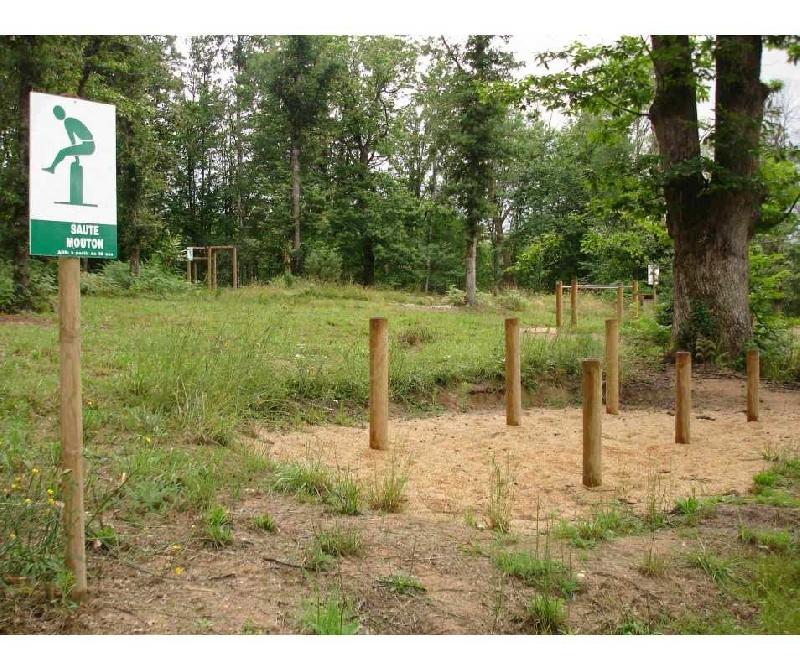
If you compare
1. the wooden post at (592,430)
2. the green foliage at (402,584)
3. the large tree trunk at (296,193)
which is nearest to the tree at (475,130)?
the large tree trunk at (296,193)

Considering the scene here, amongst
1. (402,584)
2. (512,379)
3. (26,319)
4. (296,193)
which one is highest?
(296,193)

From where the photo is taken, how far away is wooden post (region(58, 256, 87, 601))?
2939 millimetres

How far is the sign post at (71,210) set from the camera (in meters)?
2.69

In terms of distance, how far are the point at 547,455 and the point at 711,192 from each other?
5.94 m

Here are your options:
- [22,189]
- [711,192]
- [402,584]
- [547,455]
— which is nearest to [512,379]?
[547,455]

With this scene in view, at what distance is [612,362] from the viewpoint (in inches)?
329

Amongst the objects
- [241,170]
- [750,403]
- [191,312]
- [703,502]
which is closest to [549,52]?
[750,403]

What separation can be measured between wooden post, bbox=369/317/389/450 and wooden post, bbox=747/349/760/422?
3950 millimetres

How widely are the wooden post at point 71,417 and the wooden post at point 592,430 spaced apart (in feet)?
11.9

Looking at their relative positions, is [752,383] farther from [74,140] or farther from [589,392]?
[74,140]

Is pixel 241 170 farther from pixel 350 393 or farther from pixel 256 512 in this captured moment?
pixel 256 512

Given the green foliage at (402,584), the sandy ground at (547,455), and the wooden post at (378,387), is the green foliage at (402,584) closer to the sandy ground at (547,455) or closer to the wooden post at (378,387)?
the sandy ground at (547,455)

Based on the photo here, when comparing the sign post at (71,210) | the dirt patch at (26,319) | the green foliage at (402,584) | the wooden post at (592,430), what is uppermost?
the sign post at (71,210)

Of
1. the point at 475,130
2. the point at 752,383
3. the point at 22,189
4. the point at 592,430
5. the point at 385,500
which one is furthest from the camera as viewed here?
the point at 475,130
